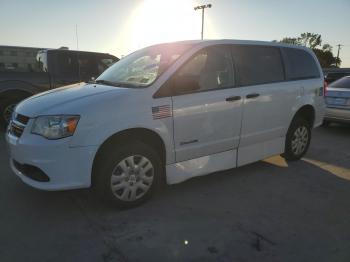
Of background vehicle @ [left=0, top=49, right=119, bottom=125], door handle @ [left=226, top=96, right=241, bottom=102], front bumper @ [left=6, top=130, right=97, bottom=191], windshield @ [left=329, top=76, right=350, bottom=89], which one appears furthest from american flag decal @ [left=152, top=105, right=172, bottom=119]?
windshield @ [left=329, top=76, right=350, bottom=89]

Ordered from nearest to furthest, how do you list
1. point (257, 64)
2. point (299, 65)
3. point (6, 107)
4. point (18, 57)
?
point (257, 64) < point (299, 65) < point (6, 107) < point (18, 57)

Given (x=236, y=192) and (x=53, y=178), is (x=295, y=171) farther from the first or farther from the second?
(x=53, y=178)

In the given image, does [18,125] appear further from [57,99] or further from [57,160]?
[57,160]

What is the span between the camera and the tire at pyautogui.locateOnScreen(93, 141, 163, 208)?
334 cm

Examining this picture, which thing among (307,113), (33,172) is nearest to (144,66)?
(33,172)

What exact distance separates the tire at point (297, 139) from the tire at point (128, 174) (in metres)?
2.46

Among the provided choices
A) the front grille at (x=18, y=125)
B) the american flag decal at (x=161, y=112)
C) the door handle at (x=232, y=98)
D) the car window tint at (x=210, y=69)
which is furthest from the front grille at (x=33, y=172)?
the door handle at (x=232, y=98)

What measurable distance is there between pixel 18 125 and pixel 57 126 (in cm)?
61

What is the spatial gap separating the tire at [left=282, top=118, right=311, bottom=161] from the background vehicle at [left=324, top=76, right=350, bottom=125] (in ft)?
9.02

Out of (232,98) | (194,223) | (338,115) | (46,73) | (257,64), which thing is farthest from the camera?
(338,115)

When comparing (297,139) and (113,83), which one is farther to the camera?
(297,139)

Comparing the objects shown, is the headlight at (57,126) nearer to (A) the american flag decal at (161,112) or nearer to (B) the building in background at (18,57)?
(A) the american flag decal at (161,112)

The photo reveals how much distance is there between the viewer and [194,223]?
10.9 feet

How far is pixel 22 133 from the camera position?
131 inches
